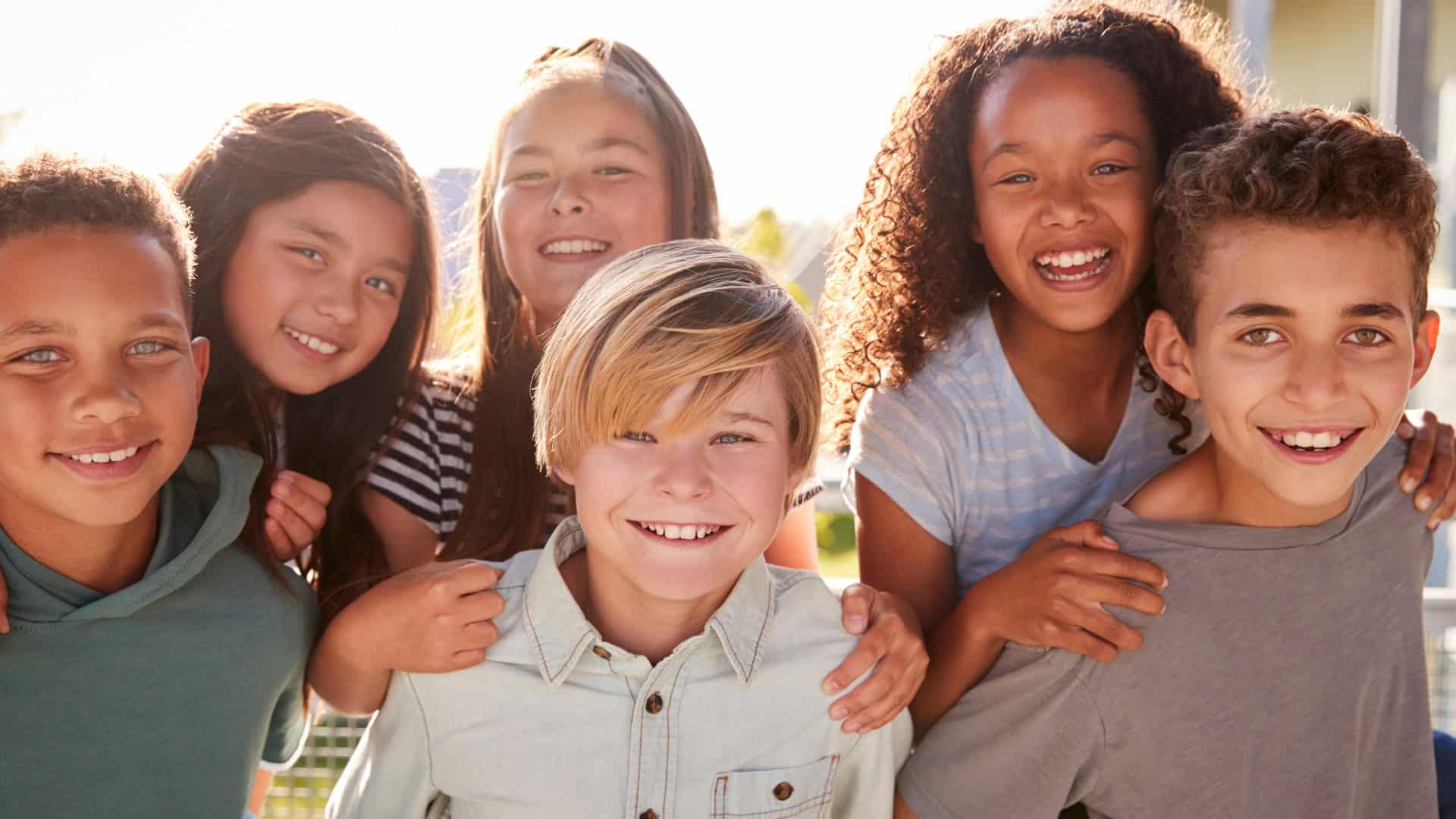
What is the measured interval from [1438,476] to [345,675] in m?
1.83

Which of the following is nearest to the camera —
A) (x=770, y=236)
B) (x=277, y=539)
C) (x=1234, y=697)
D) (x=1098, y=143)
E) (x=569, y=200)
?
(x=1234, y=697)

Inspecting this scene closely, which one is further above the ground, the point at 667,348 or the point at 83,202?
the point at 83,202

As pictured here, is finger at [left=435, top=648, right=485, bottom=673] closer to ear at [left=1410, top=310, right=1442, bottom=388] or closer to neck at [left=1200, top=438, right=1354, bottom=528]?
neck at [left=1200, top=438, right=1354, bottom=528]

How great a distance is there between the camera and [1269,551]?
2.02m

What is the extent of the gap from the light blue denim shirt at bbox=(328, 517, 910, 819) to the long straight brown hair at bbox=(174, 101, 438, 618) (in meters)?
0.53

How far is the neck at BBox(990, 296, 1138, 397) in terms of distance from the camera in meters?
2.46

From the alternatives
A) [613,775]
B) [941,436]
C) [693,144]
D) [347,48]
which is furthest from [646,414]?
[347,48]

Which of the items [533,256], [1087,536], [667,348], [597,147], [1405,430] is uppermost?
[597,147]

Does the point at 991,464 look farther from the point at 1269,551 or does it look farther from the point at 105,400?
the point at 105,400

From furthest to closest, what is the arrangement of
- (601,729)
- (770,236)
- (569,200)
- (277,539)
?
(770,236) → (569,200) → (277,539) → (601,729)

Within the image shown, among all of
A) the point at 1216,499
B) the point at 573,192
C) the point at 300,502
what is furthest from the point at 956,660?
the point at 573,192

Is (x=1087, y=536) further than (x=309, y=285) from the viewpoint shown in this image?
No

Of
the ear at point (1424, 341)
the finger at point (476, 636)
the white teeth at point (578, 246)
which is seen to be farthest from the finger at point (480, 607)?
the ear at point (1424, 341)

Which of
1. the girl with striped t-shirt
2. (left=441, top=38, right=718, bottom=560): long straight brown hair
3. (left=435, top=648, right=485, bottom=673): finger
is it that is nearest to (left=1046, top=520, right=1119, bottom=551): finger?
the girl with striped t-shirt
